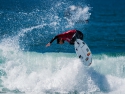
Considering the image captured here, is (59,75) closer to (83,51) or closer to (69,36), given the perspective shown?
(83,51)

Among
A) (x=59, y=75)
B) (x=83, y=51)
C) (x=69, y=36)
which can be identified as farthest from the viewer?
(x=59, y=75)

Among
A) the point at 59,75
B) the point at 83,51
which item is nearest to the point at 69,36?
the point at 83,51

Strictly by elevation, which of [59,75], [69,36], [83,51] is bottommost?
[59,75]

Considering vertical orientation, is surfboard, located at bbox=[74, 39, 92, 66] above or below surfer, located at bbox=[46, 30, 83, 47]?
below

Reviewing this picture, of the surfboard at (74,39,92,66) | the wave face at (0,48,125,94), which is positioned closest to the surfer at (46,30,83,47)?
the surfboard at (74,39,92,66)

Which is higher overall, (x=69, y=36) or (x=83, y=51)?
(x=69, y=36)

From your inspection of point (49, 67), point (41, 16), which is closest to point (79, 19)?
point (41, 16)

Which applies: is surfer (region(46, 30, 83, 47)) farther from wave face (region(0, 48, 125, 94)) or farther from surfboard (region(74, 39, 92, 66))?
wave face (region(0, 48, 125, 94))

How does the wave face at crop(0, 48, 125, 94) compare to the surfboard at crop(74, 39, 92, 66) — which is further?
the wave face at crop(0, 48, 125, 94)

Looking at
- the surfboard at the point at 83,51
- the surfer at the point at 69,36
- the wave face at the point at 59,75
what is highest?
the surfer at the point at 69,36

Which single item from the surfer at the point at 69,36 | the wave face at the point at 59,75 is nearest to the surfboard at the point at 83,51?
the surfer at the point at 69,36

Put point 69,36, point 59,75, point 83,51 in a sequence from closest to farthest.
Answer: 1. point 69,36
2. point 83,51
3. point 59,75

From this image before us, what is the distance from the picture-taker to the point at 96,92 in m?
14.8

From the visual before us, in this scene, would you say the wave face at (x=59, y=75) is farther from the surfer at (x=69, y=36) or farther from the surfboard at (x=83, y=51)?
the surfer at (x=69, y=36)
